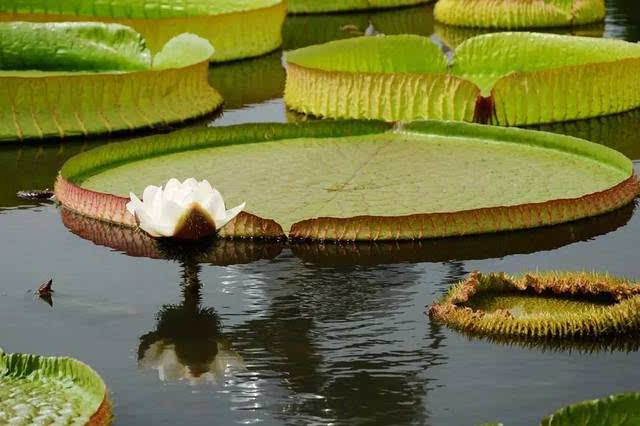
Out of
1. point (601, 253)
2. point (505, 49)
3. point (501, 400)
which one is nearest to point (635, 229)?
point (601, 253)

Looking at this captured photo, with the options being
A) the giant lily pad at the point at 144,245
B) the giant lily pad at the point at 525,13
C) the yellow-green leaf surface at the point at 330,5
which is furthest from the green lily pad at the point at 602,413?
the yellow-green leaf surface at the point at 330,5

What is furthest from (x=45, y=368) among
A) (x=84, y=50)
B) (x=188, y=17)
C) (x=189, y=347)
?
(x=188, y=17)

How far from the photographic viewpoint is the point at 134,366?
12.4 ft

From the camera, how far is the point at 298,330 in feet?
13.2

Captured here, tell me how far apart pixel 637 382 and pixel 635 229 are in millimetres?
1525

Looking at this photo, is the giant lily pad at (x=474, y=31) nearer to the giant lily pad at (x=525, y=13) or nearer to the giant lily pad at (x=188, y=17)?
the giant lily pad at (x=525, y=13)

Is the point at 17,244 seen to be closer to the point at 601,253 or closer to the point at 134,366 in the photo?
the point at 134,366

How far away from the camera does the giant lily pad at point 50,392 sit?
324cm

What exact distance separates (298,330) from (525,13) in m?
6.79

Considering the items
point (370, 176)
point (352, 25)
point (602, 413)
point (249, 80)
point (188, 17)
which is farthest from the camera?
point (352, 25)

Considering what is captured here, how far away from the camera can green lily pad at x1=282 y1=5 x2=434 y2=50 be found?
409 inches

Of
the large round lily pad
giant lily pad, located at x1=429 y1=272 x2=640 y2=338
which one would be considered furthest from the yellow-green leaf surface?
giant lily pad, located at x1=429 y1=272 x2=640 y2=338

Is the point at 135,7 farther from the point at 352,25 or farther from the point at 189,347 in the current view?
the point at 189,347

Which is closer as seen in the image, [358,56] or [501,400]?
[501,400]
